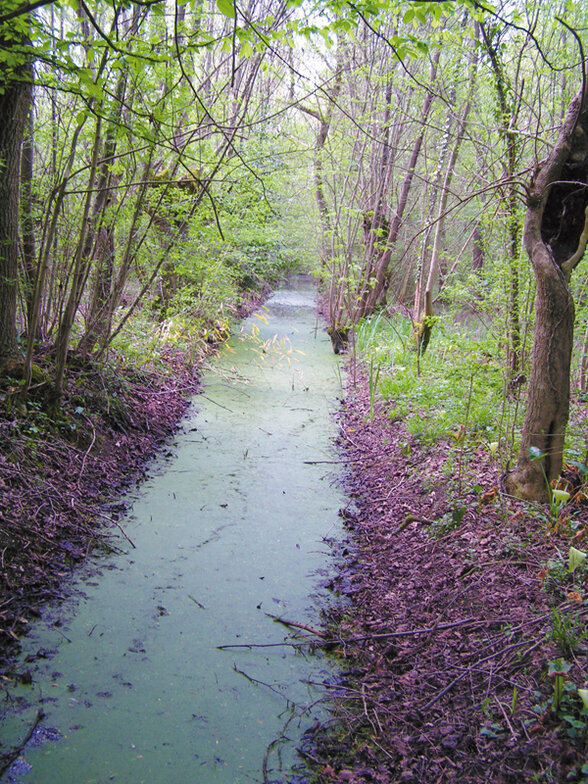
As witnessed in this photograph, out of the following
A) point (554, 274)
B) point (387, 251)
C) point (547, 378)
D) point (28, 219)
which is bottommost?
point (547, 378)

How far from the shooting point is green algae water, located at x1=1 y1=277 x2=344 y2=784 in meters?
1.80

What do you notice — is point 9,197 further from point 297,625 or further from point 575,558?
point 575,558

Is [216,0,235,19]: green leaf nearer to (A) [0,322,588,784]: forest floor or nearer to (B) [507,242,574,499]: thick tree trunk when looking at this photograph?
(B) [507,242,574,499]: thick tree trunk

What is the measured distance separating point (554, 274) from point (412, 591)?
161 cm

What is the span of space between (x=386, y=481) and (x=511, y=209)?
76.9 inches

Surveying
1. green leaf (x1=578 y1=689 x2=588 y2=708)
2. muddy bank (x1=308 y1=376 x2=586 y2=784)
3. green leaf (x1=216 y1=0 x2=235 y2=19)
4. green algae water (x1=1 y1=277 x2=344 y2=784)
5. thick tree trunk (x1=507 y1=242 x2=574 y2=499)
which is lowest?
green algae water (x1=1 y1=277 x2=344 y2=784)

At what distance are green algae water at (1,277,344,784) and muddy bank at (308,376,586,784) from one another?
18cm

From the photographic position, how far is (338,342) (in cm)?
856

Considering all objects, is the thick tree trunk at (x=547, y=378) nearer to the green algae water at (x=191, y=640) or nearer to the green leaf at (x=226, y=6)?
the green algae water at (x=191, y=640)

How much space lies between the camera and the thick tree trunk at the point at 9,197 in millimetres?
3152

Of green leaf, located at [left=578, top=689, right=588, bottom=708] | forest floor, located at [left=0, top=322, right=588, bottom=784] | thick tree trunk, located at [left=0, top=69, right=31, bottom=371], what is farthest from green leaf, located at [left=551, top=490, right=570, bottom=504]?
thick tree trunk, located at [left=0, top=69, right=31, bottom=371]

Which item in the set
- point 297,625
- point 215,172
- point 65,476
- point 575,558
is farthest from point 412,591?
point 215,172

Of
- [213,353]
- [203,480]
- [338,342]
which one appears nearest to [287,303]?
[338,342]

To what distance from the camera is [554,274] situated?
2.68 metres
